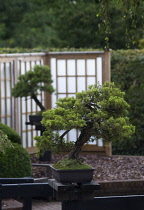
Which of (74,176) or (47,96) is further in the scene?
(47,96)

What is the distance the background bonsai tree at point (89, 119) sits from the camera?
6.02 metres

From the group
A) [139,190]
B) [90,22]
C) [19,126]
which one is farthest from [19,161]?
[90,22]

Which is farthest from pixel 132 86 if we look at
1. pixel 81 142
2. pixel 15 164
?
pixel 81 142

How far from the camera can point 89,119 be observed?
6.13 meters

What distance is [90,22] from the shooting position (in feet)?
66.0

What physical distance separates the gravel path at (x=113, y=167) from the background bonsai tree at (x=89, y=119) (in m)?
4.08

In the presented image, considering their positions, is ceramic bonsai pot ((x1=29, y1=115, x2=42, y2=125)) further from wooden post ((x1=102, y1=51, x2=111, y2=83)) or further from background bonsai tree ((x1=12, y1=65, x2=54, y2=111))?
wooden post ((x1=102, y1=51, x2=111, y2=83))

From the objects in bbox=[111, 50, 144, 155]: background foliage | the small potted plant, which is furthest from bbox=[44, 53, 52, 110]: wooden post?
the small potted plant

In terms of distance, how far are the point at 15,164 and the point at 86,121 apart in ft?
9.43

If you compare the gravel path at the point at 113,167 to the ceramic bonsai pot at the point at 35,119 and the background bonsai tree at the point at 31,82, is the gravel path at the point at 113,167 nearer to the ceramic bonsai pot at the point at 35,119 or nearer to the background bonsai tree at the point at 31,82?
the ceramic bonsai pot at the point at 35,119

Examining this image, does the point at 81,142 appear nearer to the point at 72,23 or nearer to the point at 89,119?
the point at 89,119

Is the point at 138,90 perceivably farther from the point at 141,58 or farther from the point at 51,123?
the point at 51,123

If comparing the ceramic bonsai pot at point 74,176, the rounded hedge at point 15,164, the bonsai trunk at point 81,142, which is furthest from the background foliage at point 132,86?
the ceramic bonsai pot at point 74,176

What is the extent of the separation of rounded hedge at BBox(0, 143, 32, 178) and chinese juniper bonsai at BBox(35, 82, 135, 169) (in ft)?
8.28
